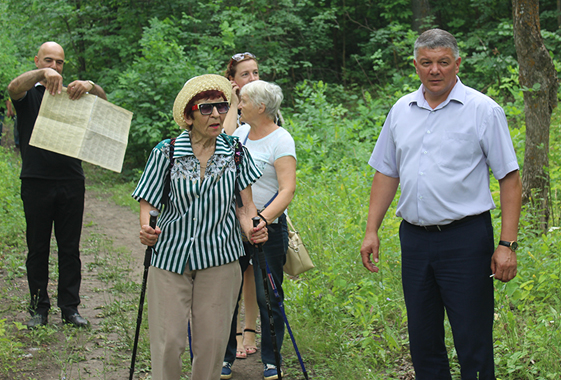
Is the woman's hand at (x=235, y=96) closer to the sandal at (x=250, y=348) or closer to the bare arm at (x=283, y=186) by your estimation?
the bare arm at (x=283, y=186)

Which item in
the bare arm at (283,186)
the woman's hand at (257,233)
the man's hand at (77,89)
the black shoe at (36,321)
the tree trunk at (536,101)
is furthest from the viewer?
the tree trunk at (536,101)

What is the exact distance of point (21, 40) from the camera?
1559 cm

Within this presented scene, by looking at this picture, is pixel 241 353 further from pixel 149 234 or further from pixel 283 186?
pixel 149 234

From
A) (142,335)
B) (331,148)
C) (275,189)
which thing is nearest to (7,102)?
(331,148)

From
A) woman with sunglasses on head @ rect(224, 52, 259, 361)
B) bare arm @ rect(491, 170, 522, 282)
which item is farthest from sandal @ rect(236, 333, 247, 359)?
bare arm @ rect(491, 170, 522, 282)

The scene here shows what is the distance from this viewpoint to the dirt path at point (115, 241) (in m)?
4.24

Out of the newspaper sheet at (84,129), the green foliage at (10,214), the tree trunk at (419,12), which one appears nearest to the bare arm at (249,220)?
the newspaper sheet at (84,129)

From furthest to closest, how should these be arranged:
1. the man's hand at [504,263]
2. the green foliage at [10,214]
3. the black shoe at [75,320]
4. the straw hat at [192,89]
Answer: the green foliage at [10,214], the black shoe at [75,320], the straw hat at [192,89], the man's hand at [504,263]

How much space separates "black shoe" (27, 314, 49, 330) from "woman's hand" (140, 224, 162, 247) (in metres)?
2.26

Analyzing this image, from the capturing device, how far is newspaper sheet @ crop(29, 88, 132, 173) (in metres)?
4.29

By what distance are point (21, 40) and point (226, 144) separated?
14784mm

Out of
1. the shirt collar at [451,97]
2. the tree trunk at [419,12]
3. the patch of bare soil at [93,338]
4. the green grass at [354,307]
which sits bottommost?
the patch of bare soil at [93,338]

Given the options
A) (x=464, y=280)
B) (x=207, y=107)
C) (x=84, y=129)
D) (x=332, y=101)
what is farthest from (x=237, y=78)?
(x=332, y=101)

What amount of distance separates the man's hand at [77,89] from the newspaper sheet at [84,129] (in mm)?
37
